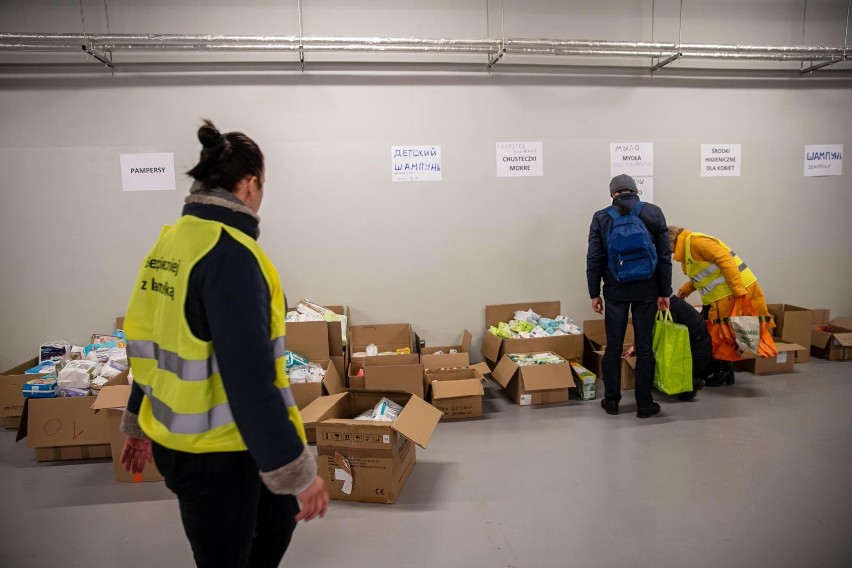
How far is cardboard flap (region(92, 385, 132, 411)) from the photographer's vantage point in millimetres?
2633

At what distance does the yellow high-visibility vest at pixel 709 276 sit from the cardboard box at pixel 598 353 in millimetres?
568

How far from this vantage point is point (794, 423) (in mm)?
3166

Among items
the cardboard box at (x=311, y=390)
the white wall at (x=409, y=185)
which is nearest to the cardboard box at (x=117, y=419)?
the cardboard box at (x=311, y=390)

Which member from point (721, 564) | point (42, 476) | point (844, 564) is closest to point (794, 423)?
point (844, 564)

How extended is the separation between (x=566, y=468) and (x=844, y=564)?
1.14 m

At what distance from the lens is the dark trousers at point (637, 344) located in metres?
3.24

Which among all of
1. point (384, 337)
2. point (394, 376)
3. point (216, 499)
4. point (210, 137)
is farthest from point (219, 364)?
point (384, 337)

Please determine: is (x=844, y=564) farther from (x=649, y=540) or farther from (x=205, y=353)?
(x=205, y=353)

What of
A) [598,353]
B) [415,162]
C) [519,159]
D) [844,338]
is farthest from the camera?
[844,338]

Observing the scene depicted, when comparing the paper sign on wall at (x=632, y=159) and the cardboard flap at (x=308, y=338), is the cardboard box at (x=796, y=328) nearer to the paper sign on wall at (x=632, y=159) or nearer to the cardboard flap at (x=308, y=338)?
the paper sign on wall at (x=632, y=159)

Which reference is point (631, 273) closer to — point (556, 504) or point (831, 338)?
point (556, 504)

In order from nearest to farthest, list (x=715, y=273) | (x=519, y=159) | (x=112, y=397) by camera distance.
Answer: (x=112, y=397), (x=715, y=273), (x=519, y=159)

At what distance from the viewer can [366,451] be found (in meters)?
2.38

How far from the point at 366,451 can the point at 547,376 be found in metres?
1.62
